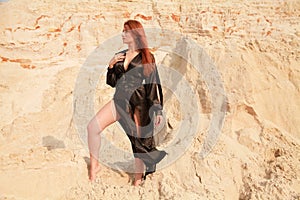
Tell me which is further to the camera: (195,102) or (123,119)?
(195,102)

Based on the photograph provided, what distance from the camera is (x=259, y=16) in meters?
6.70

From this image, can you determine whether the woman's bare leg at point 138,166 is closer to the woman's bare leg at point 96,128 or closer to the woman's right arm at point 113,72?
the woman's bare leg at point 96,128

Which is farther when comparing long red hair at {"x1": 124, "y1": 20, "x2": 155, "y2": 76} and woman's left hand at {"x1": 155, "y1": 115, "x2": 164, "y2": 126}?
woman's left hand at {"x1": 155, "y1": 115, "x2": 164, "y2": 126}

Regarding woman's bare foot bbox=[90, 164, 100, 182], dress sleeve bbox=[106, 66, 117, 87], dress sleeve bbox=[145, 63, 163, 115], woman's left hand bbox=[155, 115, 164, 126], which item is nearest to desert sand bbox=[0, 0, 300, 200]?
woman's bare foot bbox=[90, 164, 100, 182]

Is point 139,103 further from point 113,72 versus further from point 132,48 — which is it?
point 132,48

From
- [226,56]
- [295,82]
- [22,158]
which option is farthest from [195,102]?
[22,158]

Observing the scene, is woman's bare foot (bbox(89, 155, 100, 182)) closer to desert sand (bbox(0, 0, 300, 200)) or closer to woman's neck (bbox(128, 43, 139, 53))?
desert sand (bbox(0, 0, 300, 200))

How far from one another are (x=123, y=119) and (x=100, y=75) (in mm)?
2818

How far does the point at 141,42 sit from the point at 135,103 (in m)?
0.51

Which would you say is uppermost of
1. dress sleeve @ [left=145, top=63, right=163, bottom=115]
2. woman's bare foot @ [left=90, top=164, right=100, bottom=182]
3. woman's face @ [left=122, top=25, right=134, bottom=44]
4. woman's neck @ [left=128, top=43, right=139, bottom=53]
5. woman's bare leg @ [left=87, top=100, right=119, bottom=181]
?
woman's face @ [left=122, top=25, right=134, bottom=44]

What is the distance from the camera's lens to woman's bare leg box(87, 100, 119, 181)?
107 inches

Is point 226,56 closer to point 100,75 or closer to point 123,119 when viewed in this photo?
point 123,119

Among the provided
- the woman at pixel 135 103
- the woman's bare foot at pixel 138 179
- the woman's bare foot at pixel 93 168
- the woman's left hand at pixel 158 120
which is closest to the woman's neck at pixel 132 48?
the woman at pixel 135 103

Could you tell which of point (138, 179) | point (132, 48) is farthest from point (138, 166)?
point (132, 48)
